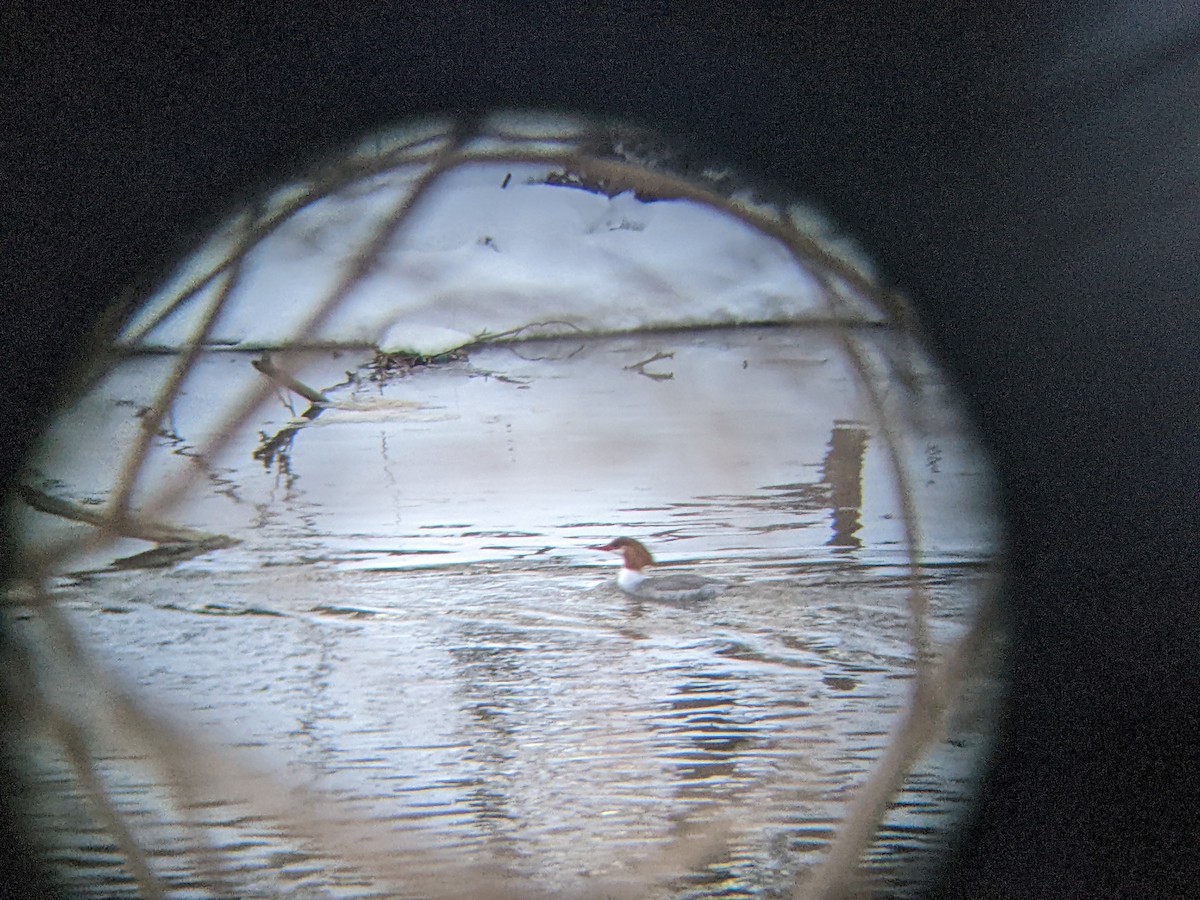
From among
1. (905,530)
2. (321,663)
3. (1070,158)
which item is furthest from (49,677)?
(1070,158)

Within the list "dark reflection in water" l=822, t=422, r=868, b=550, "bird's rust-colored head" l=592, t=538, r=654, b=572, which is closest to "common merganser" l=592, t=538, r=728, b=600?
"bird's rust-colored head" l=592, t=538, r=654, b=572

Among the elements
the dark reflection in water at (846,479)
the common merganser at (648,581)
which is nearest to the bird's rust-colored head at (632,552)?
the common merganser at (648,581)

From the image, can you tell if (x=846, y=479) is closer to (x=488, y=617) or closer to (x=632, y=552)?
(x=632, y=552)

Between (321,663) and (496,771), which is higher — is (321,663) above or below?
above

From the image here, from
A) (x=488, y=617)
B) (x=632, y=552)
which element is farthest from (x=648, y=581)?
(x=488, y=617)

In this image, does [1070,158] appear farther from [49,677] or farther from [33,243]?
[49,677]

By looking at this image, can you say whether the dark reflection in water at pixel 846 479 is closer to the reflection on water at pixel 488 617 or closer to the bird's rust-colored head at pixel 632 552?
the reflection on water at pixel 488 617
